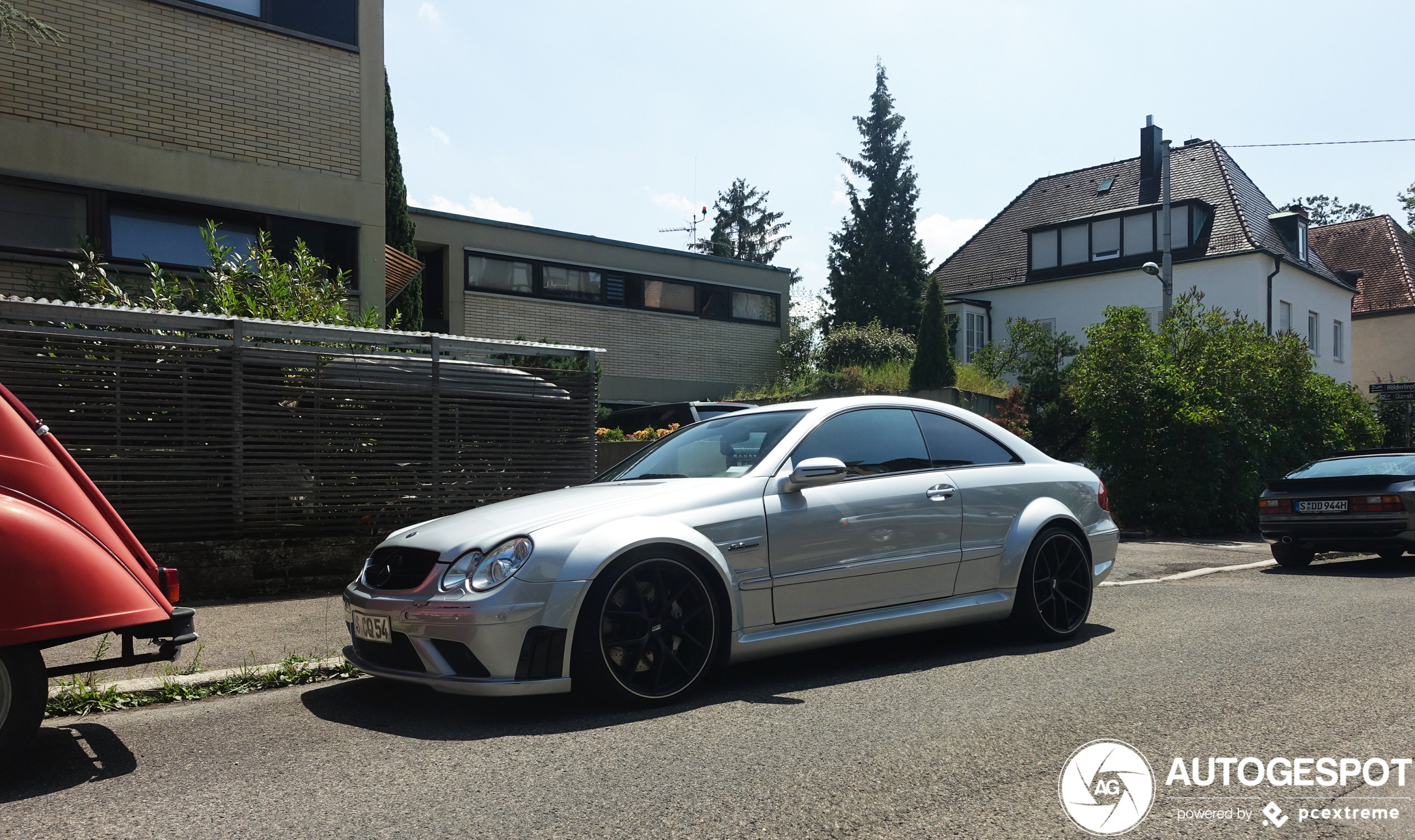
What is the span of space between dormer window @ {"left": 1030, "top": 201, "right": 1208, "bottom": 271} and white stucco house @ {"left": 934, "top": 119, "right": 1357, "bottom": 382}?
40mm

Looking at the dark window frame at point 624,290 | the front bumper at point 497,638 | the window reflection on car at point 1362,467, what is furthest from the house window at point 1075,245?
the front bumper at point 497,638

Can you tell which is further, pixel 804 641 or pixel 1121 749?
pixel 804 641

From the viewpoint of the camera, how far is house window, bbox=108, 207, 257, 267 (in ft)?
38.7

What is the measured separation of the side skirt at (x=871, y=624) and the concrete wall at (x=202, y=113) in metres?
9.72

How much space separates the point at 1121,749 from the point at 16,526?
421cm

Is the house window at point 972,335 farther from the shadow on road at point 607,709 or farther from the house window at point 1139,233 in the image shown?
the shadow on road at point 607,709

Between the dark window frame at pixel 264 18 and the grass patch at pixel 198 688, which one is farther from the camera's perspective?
the dark window frame at pixel 264 18

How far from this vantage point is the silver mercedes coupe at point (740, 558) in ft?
15.5

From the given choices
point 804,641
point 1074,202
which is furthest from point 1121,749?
point 1074,202

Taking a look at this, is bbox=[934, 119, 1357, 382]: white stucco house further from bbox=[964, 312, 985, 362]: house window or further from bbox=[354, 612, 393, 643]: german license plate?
bbox=[354, 612, 393, 643]: german license plate

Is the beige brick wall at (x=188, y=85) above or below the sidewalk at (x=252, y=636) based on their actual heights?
above

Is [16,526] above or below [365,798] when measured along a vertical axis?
above

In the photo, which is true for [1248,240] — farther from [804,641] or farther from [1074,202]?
[804,641]

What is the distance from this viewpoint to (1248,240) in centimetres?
3234
